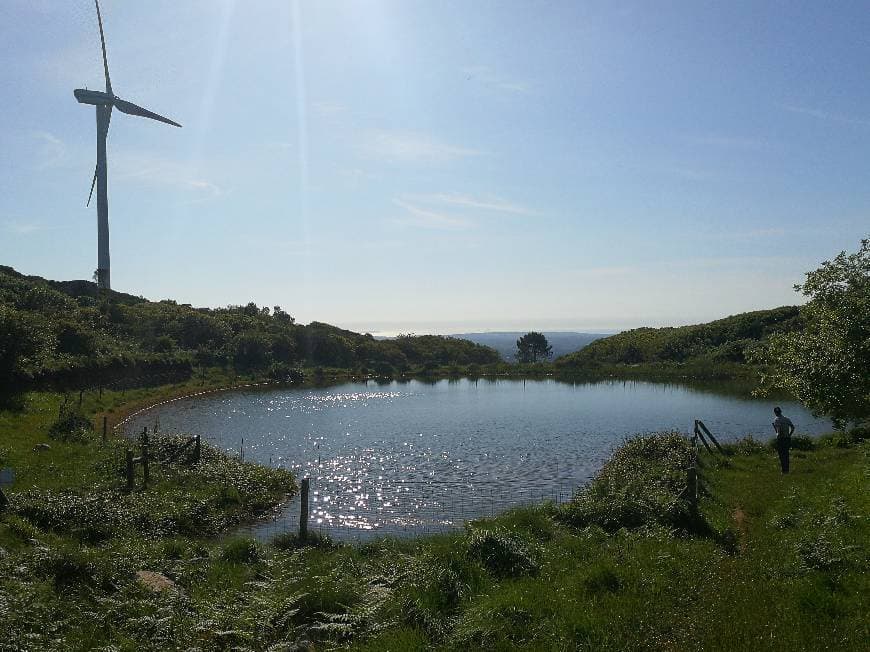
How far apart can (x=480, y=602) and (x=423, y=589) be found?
1326 millimetres

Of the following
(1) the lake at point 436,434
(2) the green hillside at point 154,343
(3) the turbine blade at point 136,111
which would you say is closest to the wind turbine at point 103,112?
(3) the turbine blade at point 136,111

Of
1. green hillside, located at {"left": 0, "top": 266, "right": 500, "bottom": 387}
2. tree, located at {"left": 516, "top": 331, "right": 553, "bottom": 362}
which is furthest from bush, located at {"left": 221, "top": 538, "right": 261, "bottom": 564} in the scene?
tree, located at {"left": 516, "top": 331, "right": 553, "bottom": 362}

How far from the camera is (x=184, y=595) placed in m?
13.4

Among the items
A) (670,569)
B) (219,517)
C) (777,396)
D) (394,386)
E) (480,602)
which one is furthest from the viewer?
(394,386)

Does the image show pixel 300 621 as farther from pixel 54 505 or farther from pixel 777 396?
pixel 777 396

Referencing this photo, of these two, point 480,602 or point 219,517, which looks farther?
point 219,517

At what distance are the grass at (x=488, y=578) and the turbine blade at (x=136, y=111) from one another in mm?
76731

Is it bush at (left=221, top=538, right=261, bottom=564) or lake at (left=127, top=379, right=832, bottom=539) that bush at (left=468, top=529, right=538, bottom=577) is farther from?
lake at (left=127, top=379, right=832, bottom=539)

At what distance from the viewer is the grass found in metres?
10.6

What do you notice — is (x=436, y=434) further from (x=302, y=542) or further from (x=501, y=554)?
(x=501, y=554)

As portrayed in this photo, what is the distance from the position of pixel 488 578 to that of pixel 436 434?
30276mm

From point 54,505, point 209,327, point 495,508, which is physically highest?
point 209,327

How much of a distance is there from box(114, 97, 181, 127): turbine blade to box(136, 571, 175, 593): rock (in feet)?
280

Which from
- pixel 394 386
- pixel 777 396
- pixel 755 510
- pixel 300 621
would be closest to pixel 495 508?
pixel 755 510
